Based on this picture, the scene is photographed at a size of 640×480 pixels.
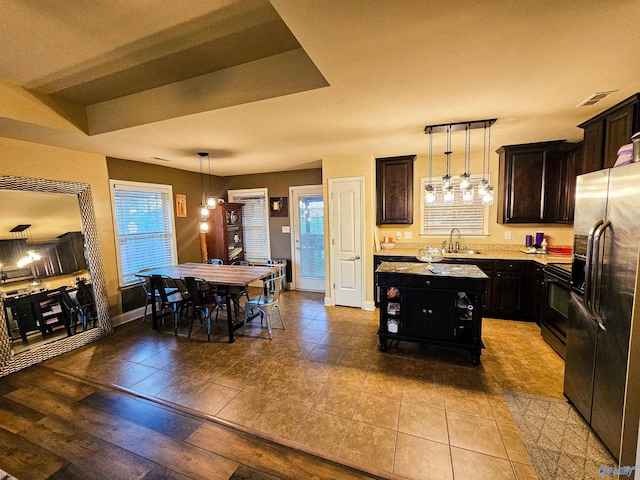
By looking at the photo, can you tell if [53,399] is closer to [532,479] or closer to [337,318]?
[337,318]

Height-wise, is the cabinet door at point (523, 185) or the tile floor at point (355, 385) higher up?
the cabinet door at point (523, 185)

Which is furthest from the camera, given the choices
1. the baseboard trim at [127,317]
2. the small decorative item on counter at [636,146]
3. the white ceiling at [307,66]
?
the baseboard trim at [127,317]

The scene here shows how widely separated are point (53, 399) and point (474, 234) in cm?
551

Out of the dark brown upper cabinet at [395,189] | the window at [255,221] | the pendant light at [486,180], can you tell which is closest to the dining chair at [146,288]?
the window at [255,221]

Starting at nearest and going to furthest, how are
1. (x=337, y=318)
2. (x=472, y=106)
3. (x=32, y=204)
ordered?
(x=472, y=106) → (x=32, y=204) → (x=337, y=318)

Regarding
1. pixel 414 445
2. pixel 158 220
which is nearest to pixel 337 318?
pixel 414 445

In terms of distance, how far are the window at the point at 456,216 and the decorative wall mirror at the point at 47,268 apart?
16.2 feet

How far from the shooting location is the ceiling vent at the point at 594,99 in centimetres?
215

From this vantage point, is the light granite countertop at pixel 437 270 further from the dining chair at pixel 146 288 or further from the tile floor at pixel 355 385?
the dining chair at pixel 146 288

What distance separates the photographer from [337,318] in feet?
13.2

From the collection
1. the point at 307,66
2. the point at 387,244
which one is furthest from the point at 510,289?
the point at 307,66

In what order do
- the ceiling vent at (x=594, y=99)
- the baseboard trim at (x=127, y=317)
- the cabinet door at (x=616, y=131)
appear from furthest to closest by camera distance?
the baseboard trim at (x=127, y=317) → the cabinet door at (x=616, y=131) → the ceiling vent at (x=594, y=99)

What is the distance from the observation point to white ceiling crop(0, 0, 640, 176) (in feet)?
4.37

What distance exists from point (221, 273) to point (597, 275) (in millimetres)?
3790
